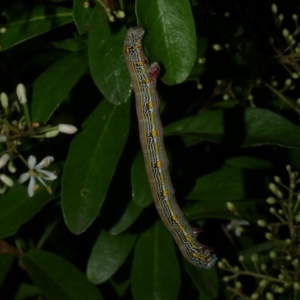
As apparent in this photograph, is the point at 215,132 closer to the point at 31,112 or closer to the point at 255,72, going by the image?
the point at 255,72

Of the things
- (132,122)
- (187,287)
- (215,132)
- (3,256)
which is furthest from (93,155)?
(187,287)

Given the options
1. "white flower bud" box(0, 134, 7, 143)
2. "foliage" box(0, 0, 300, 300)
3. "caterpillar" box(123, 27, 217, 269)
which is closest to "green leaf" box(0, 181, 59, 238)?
"foliage" box(0, 0, 300, 300)

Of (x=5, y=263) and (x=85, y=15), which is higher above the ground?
(x=85, y=15)

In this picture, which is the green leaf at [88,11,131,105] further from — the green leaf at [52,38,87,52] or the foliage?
the green leaf at [52,38,87,52]

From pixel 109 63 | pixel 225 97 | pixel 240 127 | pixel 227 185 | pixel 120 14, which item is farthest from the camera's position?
pixel 225 97

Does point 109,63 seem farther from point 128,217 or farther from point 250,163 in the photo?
point 250,163

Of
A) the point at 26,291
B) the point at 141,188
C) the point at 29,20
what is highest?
the point at 29,20

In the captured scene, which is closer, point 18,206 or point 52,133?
point 52,133

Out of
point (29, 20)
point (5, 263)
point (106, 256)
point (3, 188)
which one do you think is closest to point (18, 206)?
point (3, 188)
